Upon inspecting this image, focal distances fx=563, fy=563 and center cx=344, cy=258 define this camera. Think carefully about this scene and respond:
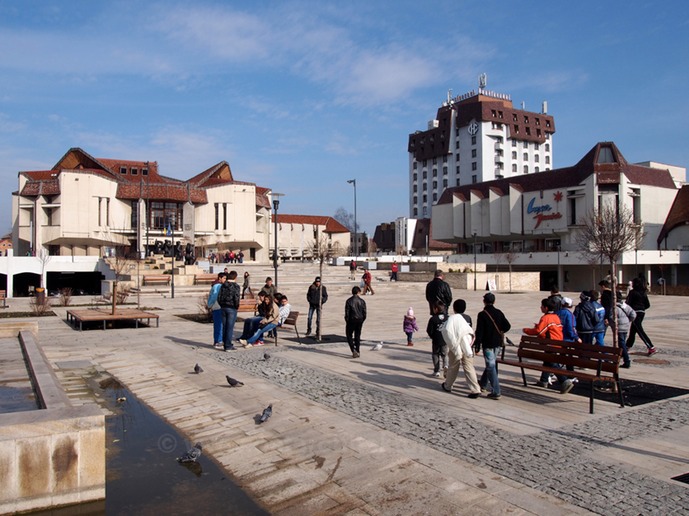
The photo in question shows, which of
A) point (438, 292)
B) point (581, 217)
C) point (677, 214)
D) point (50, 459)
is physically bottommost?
point (50, 459)

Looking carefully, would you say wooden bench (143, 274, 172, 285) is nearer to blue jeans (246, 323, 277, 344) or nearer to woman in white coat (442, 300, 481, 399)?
blue jeans (246, 323, 277, 344)

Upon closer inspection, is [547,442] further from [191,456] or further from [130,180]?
[130,180]

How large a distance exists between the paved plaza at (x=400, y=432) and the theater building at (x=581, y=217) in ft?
135

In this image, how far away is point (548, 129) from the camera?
104 m

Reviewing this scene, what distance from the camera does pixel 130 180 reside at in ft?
184

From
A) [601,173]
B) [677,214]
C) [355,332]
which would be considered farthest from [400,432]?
[677,214]

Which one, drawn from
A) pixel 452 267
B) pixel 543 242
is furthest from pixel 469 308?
pixel 543 242

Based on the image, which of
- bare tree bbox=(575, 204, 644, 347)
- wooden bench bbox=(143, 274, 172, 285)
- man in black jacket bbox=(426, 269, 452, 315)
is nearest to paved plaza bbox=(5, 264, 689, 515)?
man in black jacket bbox=(426, 269, 452, 315)

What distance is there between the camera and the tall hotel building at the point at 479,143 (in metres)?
98.2

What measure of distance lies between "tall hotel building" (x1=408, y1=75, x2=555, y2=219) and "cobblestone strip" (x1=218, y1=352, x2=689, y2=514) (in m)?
94.2

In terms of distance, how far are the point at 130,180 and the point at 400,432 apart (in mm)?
55477

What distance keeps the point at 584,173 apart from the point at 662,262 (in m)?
10.7

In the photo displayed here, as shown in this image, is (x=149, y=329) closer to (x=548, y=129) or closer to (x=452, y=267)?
(x=452, y=267)

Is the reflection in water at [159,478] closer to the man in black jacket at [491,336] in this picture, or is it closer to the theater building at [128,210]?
the man in black jacket at [491,336]
